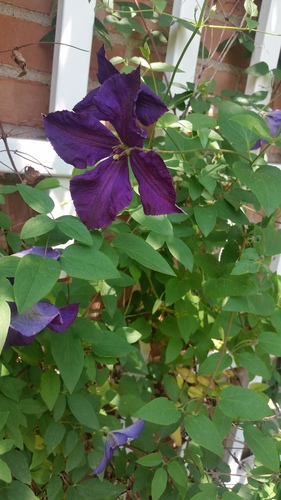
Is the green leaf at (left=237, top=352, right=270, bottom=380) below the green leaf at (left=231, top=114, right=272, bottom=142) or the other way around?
below

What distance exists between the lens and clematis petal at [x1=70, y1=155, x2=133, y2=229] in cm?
71

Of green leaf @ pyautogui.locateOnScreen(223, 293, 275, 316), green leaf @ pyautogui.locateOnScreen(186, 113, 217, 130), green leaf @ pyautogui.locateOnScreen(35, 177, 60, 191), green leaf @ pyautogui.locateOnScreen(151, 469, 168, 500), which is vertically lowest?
green leaf @ pyautogui.locateOnScreen(151, 469, 168, 500)

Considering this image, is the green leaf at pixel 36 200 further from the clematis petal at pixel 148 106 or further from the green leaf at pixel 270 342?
the green leaf at pixel 270 342

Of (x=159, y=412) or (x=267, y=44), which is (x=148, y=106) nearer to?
(x=159, y=412)

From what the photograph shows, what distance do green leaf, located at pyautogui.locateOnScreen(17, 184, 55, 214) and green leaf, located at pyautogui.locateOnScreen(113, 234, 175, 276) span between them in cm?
11

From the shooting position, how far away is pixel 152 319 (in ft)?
3.89

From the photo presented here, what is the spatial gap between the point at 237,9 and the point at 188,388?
0.93m

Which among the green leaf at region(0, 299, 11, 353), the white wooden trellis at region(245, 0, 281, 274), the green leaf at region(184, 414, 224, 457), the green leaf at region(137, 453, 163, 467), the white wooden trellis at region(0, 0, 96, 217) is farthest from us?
the white wooden trellis at region(245, 0, 281, 274)

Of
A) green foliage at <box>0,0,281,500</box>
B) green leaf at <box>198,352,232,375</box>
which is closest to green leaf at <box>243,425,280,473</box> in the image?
green foliage at <box>0,0,281,500</box>

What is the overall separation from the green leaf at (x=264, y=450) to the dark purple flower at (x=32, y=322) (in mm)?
393

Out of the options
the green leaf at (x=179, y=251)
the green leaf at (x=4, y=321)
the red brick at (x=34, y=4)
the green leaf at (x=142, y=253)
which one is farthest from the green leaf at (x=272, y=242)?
the red brick at (x=34, y=4)

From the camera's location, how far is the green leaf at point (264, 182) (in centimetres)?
73

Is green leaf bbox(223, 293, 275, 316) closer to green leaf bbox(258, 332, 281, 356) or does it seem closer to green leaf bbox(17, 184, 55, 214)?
green leaf bbox(258, 332, 281, 356)

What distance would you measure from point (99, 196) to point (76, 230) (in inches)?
2.5
